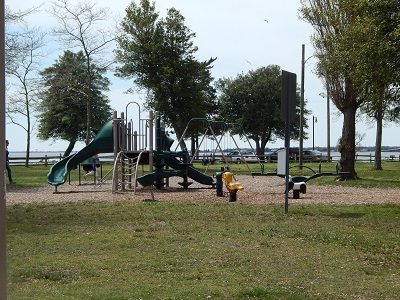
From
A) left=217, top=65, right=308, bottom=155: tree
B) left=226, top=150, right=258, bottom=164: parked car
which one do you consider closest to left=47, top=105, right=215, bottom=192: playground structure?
left=226, top=150, right=258, bottom=164: parked car

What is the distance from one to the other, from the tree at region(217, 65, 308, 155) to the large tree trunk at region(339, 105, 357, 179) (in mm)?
49619

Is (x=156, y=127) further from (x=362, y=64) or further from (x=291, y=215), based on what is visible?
(x=291, y=215)

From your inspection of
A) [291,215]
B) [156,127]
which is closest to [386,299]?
[291,215]

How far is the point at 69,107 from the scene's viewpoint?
6606cm

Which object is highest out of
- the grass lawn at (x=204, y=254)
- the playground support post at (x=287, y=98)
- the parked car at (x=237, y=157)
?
the playground support post at (x=287, y=98)

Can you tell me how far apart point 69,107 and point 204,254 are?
193 ft

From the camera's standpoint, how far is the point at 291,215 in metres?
13.9

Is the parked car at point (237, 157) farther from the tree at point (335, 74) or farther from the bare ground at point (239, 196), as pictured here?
the bare ground at point (239, 196)

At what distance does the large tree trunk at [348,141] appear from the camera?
2978cm

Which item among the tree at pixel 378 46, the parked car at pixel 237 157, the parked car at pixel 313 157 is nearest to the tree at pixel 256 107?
the parked car at pixel 313 157

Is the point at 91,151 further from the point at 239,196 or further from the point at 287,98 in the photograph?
the point at 287,98

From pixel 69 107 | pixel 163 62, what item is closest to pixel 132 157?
pixel 163 62

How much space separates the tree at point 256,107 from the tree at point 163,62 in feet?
96.8

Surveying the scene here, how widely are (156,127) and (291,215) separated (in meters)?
10.6
